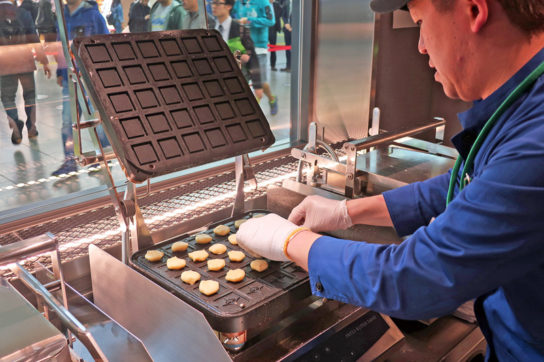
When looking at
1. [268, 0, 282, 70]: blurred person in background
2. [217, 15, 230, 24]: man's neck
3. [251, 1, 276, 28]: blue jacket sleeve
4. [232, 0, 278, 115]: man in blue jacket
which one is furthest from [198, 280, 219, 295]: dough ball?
[268, 0, 282, 70]: blurred person in background

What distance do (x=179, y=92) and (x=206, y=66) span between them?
0.42 feet

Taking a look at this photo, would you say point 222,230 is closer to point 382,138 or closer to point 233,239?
point 233,239

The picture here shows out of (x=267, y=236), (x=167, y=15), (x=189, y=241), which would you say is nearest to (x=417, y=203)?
(x=267, y=236)

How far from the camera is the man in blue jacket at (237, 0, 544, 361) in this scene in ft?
2.36

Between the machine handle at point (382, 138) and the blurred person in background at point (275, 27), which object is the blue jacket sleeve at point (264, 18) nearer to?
the blurred person in background at point (275, 27)

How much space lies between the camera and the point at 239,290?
3.67 ft

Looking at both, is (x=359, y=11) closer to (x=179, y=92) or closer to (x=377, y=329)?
(x=179, y=92)

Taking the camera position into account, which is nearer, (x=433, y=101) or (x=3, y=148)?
(x=433, y=101)

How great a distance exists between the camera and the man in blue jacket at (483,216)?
2.36 feet

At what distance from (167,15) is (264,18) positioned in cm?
142

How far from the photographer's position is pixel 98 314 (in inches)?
42.4

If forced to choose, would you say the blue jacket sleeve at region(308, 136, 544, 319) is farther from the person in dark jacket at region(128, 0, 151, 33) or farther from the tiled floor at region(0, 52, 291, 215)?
the person in dark jacket at region(128, 0, 151, 33)

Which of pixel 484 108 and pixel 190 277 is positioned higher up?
pixel 484 108

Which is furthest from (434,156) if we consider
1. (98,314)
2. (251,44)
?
(251,44)
